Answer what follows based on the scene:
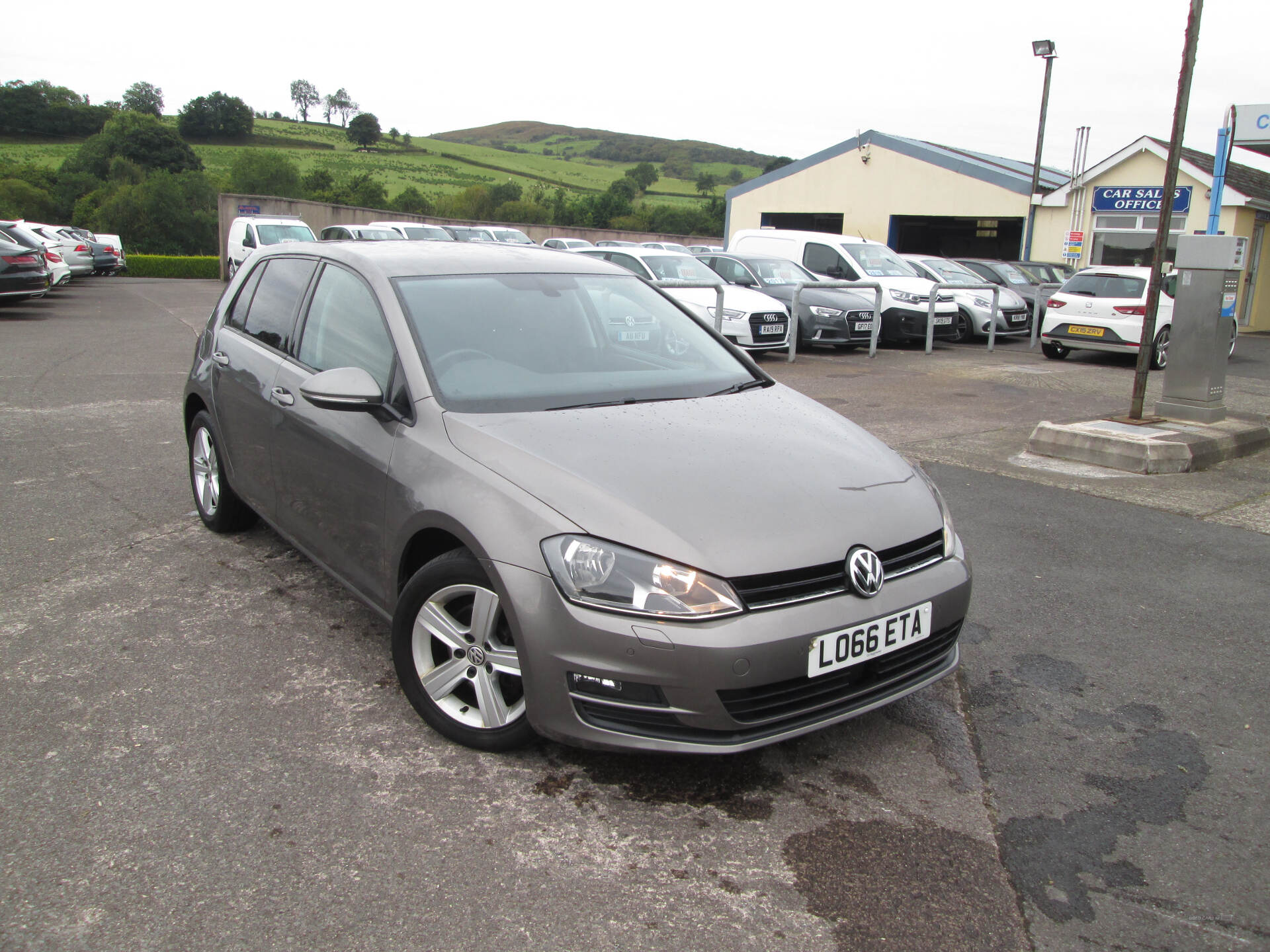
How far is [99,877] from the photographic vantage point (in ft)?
8.00

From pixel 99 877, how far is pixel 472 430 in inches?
62.6

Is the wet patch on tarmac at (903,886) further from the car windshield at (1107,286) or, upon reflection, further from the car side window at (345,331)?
the car windshield at (1107,286)

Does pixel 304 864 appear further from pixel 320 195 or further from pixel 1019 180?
pixel 320 195

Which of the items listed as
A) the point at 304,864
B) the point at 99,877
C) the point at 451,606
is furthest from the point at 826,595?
the point at 99,877

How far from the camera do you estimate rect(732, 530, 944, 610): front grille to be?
2688 mm

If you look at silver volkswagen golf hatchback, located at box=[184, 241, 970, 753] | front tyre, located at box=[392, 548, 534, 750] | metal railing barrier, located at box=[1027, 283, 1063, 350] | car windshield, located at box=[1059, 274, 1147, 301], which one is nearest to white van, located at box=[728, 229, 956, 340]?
metal railing barrier, located at box=[1027, 283, 1063, 350]

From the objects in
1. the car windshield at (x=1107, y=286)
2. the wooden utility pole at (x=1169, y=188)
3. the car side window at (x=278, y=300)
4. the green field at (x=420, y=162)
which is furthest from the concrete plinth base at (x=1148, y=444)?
the green field at (x=420, y=162)

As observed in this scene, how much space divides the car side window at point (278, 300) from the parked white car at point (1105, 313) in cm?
1377

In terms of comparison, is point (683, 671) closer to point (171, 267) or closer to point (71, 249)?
Result: point (71, 249)

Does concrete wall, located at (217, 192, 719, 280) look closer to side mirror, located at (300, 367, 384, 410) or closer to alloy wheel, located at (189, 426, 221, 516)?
alloy wheel, located at (189, 426, 221, 516)

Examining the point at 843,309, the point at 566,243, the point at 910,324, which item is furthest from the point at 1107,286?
the point at 566,243

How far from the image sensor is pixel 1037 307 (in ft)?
60.4

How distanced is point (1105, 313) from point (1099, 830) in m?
14.2

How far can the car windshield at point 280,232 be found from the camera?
22938 millimetres
